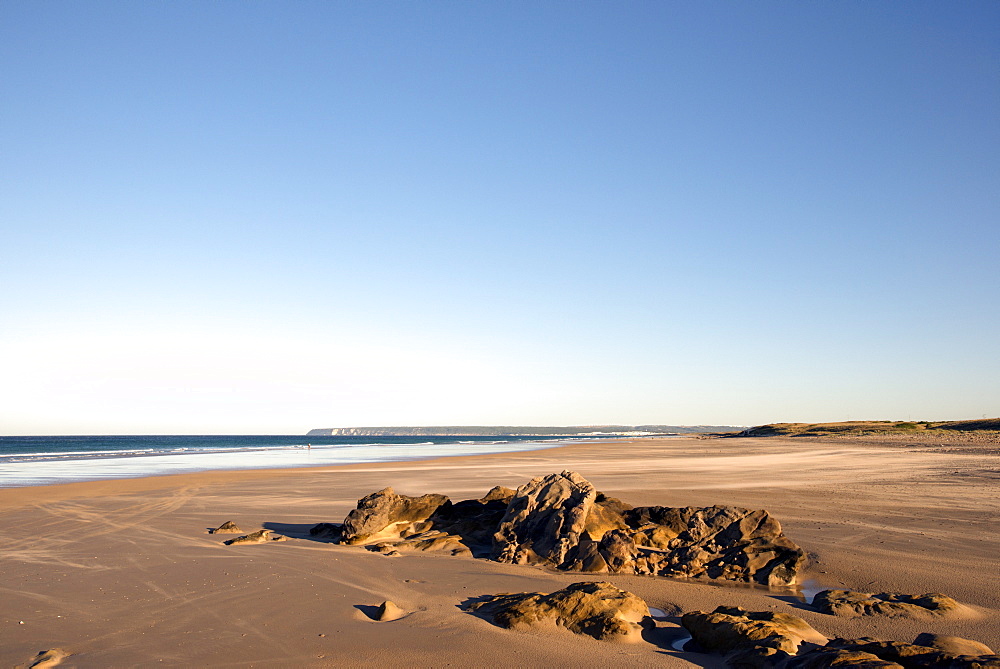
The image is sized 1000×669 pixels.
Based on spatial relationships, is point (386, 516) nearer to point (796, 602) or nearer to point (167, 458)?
point (796, 602)

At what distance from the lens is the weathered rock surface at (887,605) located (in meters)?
6.25

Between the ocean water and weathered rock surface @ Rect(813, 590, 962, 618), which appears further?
the ocean water

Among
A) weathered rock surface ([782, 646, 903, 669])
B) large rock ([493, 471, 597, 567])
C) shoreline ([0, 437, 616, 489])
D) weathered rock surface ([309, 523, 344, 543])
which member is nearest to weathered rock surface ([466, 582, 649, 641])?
weathered rock surface ([782, 646, 903, 669])

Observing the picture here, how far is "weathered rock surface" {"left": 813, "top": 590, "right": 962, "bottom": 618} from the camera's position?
6.25 meters

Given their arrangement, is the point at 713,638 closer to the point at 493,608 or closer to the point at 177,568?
the point at 493,608

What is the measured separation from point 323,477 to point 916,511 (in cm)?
1995

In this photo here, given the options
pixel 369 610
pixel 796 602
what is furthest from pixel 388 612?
pixel 796 602

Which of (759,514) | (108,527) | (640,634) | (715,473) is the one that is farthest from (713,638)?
(715,473)

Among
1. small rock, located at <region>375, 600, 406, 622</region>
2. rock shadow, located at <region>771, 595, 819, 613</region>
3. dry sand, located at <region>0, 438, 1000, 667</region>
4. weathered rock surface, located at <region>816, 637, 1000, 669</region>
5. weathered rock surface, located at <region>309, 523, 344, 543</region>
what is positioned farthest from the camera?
weathered rock surface, located at <region>309, 523, 344, 543</region>

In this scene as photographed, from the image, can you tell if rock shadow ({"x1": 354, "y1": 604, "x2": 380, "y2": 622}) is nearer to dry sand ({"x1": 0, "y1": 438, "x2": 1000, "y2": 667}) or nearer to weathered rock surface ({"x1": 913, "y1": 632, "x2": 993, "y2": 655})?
dry sand ({"x1": 0, "y1": 438, "x2": 1000, "y2": 667})

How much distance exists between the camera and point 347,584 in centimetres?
803

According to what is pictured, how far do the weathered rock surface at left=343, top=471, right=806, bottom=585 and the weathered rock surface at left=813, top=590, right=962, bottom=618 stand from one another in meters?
1.16

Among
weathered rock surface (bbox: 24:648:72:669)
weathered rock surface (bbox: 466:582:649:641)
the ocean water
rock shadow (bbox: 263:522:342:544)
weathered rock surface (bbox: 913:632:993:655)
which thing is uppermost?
weathered rock surface (bbox: 913:632:993:655)

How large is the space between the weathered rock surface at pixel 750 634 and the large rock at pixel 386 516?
20.3ft
